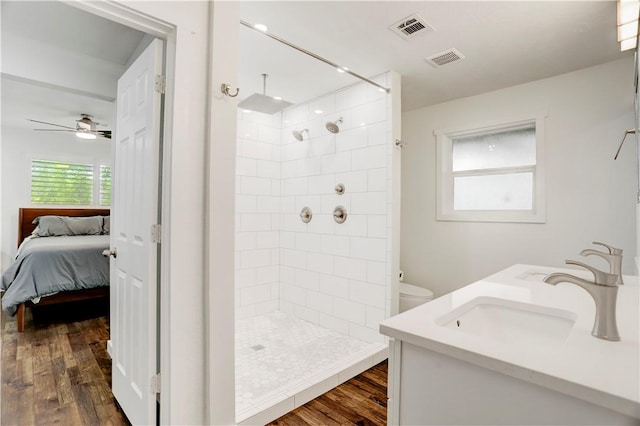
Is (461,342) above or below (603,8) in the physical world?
below

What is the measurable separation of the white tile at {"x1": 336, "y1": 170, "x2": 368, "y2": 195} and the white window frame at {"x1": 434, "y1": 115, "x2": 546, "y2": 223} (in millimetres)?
1118

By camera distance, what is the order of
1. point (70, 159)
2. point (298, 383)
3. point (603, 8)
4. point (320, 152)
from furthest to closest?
1. point (70, 159)
2. point (320, 152)
3. point (298, 383)
4. point (603, 8)

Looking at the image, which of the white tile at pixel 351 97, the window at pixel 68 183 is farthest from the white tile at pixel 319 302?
the window at pixel 68 183

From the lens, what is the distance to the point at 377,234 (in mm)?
2777

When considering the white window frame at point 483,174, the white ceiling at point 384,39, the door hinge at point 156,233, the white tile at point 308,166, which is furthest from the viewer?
the white tile at point 308,166

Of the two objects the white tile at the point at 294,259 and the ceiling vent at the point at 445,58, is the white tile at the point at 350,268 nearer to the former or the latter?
the white tile at the point at 294,259

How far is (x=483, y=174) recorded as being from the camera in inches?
129

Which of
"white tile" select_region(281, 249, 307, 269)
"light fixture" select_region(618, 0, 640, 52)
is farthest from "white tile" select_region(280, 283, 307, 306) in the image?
"light fixture" select_region(618, 0, 640, 52)

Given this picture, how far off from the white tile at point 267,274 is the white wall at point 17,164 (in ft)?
14.8

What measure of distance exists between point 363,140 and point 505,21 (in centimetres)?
133

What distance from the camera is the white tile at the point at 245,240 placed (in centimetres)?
343

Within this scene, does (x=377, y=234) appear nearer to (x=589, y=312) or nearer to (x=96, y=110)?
(x=589, y=312)

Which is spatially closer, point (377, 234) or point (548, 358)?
point (548, 358)

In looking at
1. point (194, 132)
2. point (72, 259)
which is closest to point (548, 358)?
point (194, 132)
